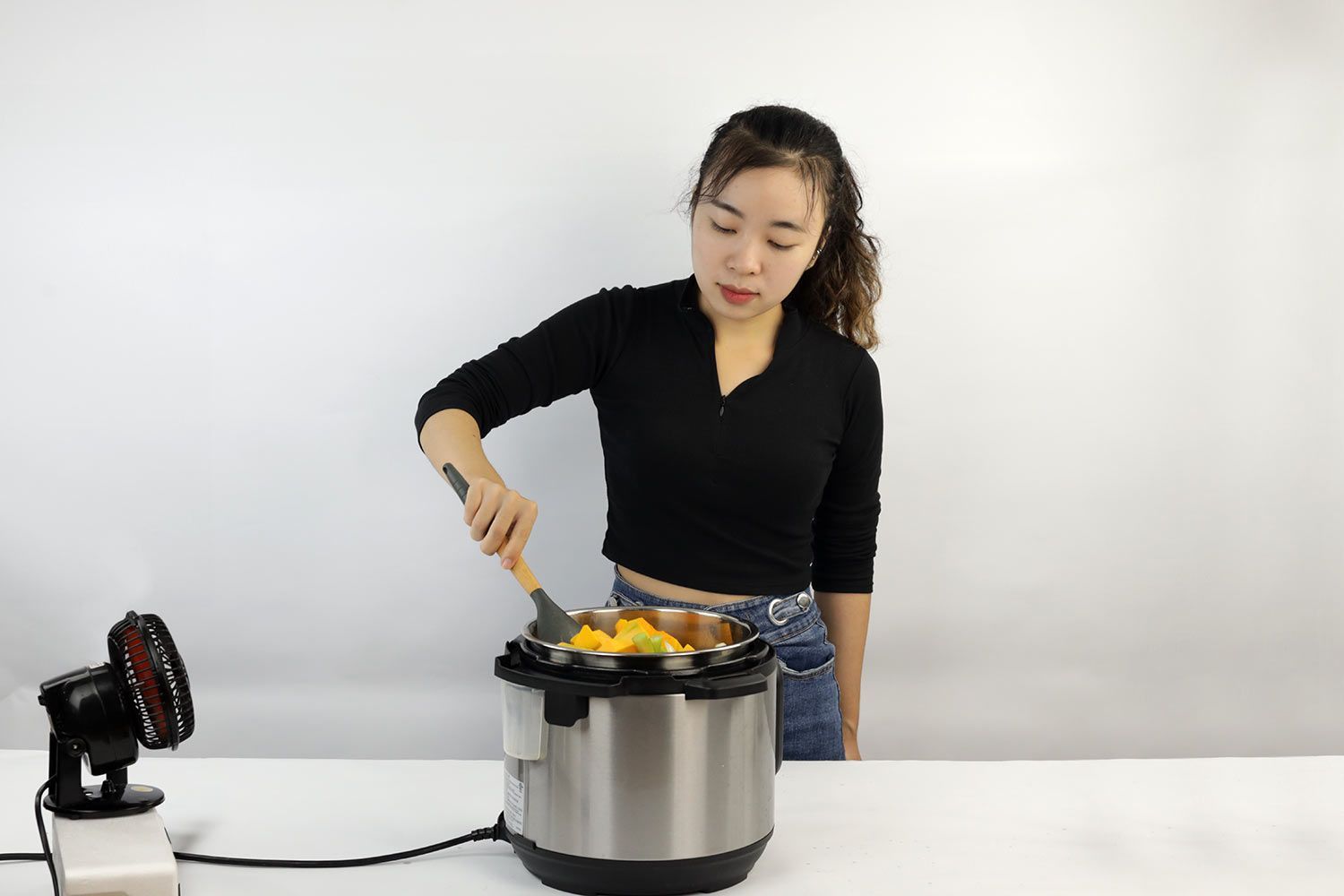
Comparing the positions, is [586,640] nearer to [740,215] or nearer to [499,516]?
[499,516]

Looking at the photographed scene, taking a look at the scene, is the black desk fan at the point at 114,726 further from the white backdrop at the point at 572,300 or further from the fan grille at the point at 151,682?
the white backdrop at the point at 572,300

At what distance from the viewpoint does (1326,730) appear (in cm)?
224

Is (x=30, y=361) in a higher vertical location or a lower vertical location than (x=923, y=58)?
lower

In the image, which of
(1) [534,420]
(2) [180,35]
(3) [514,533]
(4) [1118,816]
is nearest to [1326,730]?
(4) [1118,816]

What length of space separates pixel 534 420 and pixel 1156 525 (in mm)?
1193

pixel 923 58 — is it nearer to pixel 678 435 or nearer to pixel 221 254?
pixel 678 435

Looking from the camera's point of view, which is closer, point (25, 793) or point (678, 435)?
point (25, 793)

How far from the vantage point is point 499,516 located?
1.13 m

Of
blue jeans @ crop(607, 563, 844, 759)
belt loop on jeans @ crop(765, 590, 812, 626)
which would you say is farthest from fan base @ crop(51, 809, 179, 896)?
belt loop on jeans @ crop(765, 590, 812, 626)

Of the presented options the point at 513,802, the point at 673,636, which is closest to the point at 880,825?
the point at 673,636

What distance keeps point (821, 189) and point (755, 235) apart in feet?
0.47

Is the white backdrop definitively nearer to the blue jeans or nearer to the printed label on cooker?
the blue jeans

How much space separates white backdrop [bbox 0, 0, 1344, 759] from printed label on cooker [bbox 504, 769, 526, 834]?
112 cm

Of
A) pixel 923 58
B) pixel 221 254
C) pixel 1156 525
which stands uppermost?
pixel 923 58
